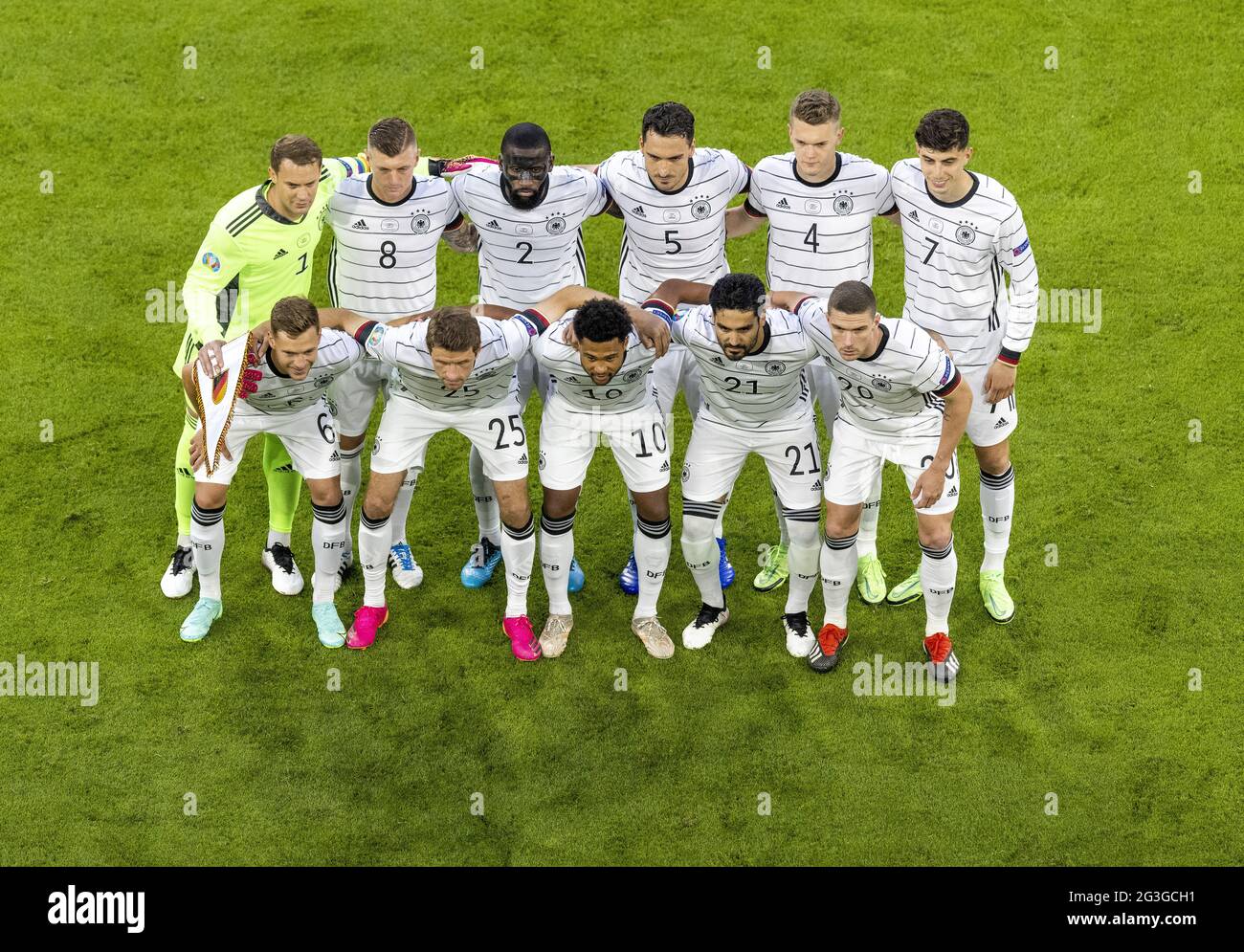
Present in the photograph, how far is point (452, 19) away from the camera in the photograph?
48.5 feet

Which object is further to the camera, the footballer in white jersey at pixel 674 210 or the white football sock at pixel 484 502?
the white football sock at pixel 484 502

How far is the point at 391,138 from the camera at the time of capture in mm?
9062

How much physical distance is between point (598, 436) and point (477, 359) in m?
0.89

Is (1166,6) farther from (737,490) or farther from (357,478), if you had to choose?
(357,478)

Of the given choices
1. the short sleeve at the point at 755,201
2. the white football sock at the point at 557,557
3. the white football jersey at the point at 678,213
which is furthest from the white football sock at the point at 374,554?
the short sleeve at the point at 755,201

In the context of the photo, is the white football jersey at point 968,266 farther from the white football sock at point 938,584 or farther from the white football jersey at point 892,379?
the white football sock at point 938,584

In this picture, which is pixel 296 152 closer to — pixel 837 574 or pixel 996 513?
pixel 837 574

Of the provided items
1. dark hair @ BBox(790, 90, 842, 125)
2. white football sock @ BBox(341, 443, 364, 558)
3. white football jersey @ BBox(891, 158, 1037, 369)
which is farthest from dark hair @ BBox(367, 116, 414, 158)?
white football jersey @ BBox(891, 158, 1037, 369)

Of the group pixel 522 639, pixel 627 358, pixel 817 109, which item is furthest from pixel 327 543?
pixel 817 109

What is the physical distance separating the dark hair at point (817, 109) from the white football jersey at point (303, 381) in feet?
9.20

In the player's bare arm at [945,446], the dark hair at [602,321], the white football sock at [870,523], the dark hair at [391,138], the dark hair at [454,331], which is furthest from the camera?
the white football sock at [870,523]

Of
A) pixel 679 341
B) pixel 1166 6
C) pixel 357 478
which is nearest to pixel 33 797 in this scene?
pixel 357 478

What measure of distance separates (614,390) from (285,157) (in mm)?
2206

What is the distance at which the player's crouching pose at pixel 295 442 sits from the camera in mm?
8633
